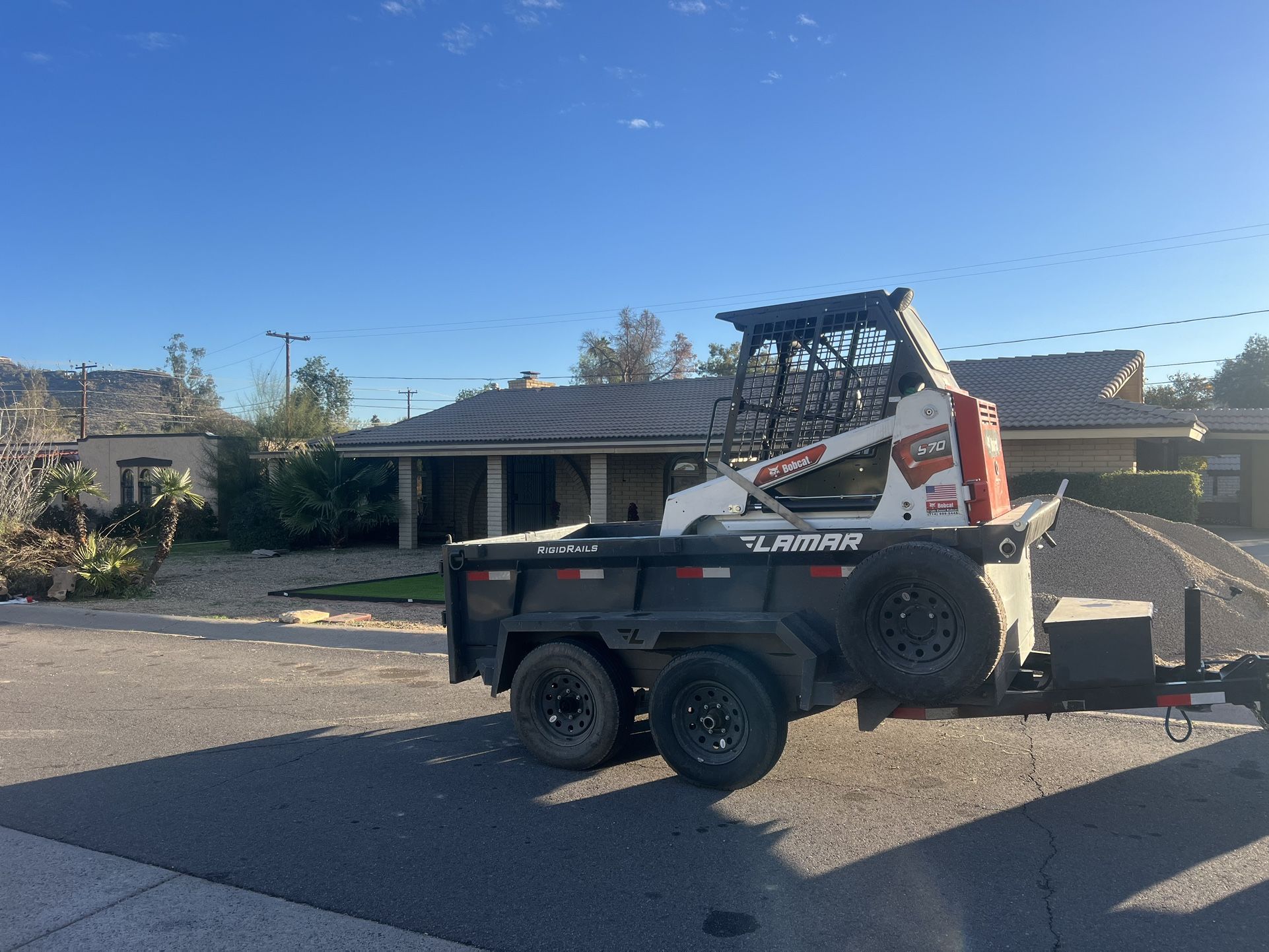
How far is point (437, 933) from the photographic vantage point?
4.08 m

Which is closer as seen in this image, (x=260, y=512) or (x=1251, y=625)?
(x=1251, y=625)

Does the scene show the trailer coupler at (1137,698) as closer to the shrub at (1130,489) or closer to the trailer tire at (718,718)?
the trailer tire at (718,718)

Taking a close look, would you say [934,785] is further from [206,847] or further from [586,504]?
[586,504]

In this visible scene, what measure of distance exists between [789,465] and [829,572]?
2.89 feet

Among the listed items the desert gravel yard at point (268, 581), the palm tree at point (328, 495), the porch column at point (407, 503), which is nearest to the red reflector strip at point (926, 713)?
the desert gravel yard at point (268, 581)

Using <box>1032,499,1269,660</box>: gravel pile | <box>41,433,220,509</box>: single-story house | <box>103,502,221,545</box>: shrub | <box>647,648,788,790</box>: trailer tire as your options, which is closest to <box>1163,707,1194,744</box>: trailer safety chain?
<box>647,648,788,790</box>: trailer tire

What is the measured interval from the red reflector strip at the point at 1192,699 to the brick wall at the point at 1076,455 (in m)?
13.9

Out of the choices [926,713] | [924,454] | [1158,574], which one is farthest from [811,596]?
[1158,574]

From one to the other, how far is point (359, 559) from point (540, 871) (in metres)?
19.1

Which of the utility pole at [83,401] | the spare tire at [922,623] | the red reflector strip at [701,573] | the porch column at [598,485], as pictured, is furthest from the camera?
the utility pole at [83,401]

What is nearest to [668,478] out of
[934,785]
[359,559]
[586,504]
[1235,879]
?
[586,504]

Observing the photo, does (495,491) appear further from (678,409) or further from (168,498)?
(168,498)

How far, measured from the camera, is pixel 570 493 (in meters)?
24.9

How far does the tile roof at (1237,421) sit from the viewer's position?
2425 centimetres
